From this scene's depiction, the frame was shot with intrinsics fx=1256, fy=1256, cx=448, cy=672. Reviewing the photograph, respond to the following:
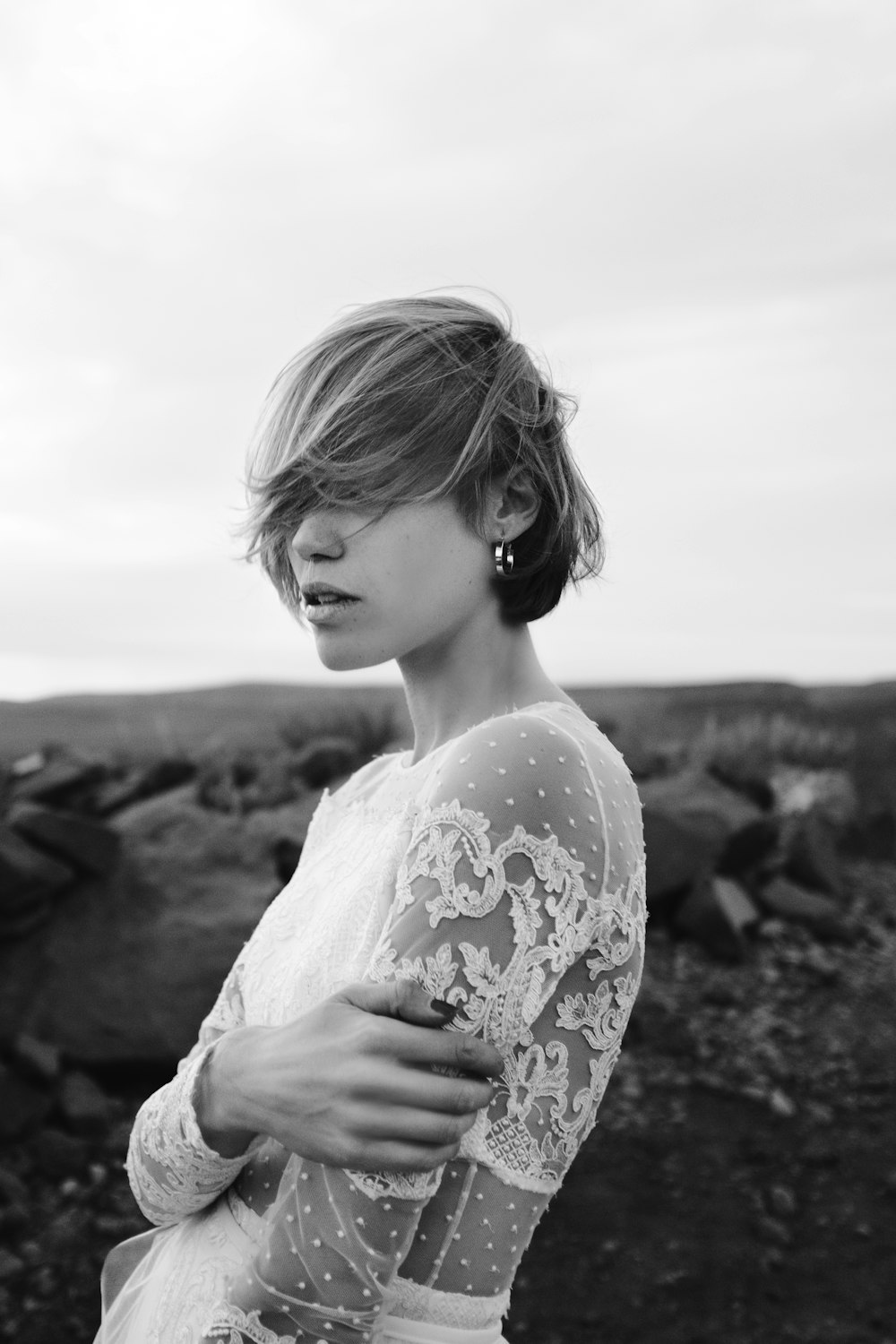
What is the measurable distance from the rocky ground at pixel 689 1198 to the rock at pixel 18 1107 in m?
0.05

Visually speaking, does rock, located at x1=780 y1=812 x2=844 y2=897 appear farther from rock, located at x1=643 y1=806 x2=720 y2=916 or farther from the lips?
the lips

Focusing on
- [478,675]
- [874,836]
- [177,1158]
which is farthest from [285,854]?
[874,836]

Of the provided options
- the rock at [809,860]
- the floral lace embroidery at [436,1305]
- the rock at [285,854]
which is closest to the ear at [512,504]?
the floral lace embroidery at [436,1305]

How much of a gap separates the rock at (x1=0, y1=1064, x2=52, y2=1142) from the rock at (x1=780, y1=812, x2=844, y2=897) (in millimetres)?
5656

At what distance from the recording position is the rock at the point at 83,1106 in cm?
516

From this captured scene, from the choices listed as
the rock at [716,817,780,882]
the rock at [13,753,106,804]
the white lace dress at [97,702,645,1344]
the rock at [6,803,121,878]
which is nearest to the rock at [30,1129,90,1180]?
the rock at [6,803,121,878]

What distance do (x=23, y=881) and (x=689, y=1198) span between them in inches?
126

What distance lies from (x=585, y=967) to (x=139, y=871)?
15.0 ft

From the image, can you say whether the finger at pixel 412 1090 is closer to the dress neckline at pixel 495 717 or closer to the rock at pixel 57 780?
the dress neckline at pixel 495 717

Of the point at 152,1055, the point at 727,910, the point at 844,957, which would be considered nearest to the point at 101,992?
the point at 152,1055

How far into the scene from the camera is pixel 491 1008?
4.94ft

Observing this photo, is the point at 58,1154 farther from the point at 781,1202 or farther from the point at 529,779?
the point at 529,779

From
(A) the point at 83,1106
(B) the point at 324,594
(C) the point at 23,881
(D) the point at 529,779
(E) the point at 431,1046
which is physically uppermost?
(B) the point at 324,594

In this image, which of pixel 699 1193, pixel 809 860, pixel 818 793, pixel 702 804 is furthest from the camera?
pixel 818 793
